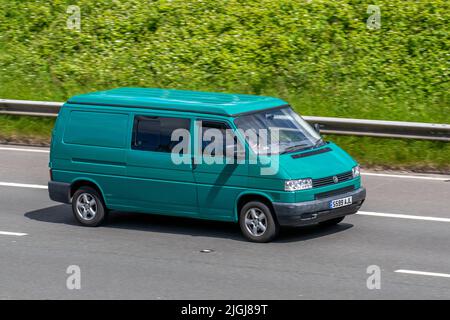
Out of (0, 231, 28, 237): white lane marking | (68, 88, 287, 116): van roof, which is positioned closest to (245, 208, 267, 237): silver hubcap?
(68, 88, 287, 116): van roof

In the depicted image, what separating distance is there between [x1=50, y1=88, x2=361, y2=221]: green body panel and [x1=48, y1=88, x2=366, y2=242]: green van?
13mm

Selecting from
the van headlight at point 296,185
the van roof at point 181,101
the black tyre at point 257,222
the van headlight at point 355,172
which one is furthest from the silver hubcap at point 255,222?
the van headlight at point 355,172

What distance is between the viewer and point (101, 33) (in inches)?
922

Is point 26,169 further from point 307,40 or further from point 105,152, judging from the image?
point 307,40

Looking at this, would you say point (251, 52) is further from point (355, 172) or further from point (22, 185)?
point (355, 172)

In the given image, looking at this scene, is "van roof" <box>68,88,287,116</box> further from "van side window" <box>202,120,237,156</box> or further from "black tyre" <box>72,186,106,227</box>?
"black tyre" <box>72,186,106,227</box>

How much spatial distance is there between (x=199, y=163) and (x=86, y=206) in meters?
1.98

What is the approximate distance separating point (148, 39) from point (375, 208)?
976cm

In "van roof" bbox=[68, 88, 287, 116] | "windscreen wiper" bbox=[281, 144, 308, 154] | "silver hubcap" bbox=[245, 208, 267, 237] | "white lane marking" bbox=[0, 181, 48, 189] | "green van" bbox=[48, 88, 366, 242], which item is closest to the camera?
"green van" bbox=[48, 88, 366, 242]

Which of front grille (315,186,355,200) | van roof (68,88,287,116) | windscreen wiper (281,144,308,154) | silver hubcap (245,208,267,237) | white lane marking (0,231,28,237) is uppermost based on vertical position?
van roof (68,88,287,116)

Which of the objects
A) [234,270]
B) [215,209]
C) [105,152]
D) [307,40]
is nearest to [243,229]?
[215,209]

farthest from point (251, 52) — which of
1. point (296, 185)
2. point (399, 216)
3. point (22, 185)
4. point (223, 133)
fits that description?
point (296, 185)

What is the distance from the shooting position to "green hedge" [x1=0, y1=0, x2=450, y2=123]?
20031 mm

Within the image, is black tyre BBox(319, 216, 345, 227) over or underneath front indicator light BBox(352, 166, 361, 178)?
underneath
